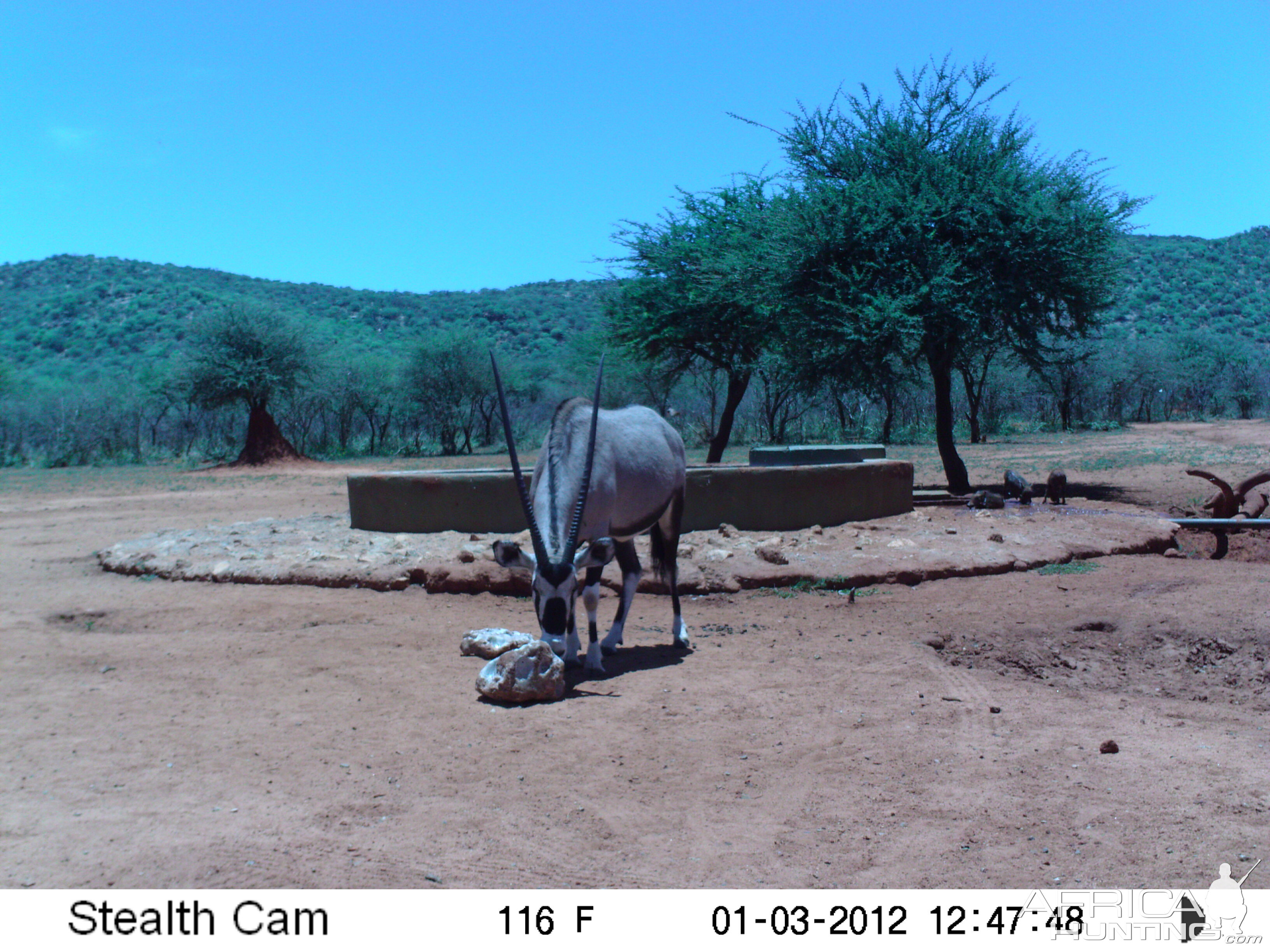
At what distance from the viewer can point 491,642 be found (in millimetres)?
6406

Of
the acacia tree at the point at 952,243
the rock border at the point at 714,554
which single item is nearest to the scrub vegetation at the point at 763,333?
the acacia tree at the point at 952,243

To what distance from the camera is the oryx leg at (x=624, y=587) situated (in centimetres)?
680

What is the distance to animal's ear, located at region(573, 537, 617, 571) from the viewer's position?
5.66 m

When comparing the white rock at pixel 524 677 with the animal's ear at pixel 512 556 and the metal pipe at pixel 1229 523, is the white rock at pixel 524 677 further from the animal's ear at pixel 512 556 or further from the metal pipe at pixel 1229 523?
the metal pipe at pixel 1229 523

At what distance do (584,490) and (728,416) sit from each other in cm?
1501

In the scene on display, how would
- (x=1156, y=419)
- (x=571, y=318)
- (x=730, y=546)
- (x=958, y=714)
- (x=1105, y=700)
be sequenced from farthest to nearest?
(x=571, y=318) → (x=1156, y=419) → (x=730, y=546) → (x=1105, y=700) → (x=958, y=714)

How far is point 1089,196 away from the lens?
612 inches

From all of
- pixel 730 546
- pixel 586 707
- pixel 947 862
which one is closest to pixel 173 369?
pixel 730 546

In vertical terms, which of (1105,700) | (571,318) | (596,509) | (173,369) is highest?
(571,318)

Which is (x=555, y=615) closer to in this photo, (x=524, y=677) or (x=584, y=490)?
(x=524, y=677)

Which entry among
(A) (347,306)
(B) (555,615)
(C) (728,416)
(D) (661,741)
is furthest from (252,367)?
(A) (347,306)

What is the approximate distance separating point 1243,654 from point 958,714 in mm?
2519

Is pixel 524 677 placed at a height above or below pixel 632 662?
above

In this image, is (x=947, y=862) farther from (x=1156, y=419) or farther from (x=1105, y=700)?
(x=1156, y=419)
